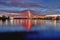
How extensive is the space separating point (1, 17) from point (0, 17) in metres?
1.30

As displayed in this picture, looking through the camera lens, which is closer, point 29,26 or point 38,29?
point 38,29

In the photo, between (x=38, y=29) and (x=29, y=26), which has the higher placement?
(x=38, y=29)

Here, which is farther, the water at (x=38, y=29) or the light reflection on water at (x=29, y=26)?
the light reflection on water at (x=29, y=26)

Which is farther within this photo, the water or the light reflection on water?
the light reflection on water

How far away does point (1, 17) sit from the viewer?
146000 mm

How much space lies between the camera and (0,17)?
145 meters
